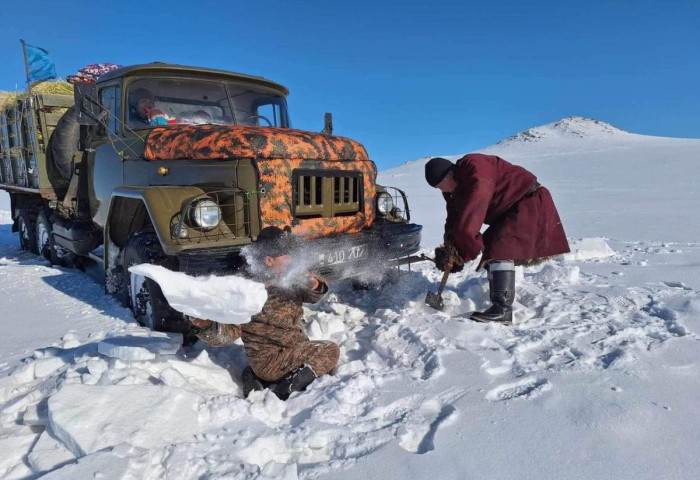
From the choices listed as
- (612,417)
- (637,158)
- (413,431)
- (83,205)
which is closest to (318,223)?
(413,431)

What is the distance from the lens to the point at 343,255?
155 inches

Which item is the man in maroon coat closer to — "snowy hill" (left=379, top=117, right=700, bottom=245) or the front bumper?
the front bumper

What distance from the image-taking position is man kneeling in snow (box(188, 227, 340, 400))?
290cm

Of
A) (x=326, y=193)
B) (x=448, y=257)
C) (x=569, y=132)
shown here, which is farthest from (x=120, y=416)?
(x=569, y=132)

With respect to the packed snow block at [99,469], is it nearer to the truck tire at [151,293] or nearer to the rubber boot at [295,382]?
the rubber boot at [295,382]

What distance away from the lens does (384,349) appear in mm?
3389

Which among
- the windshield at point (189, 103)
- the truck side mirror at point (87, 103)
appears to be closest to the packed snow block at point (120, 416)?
the windshield at point (189, 103)

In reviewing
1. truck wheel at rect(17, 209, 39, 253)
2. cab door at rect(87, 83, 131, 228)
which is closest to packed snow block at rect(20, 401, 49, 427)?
cab door at rect(87, 83, 131, 228)

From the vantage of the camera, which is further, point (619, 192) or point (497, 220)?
point (619, 192)

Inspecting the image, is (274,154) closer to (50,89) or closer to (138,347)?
(138,347)

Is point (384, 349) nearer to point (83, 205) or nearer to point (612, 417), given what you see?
point (612, 417)

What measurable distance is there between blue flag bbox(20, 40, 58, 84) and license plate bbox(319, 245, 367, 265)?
248 inches

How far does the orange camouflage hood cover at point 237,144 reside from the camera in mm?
3760

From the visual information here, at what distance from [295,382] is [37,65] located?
7370 millimetres
